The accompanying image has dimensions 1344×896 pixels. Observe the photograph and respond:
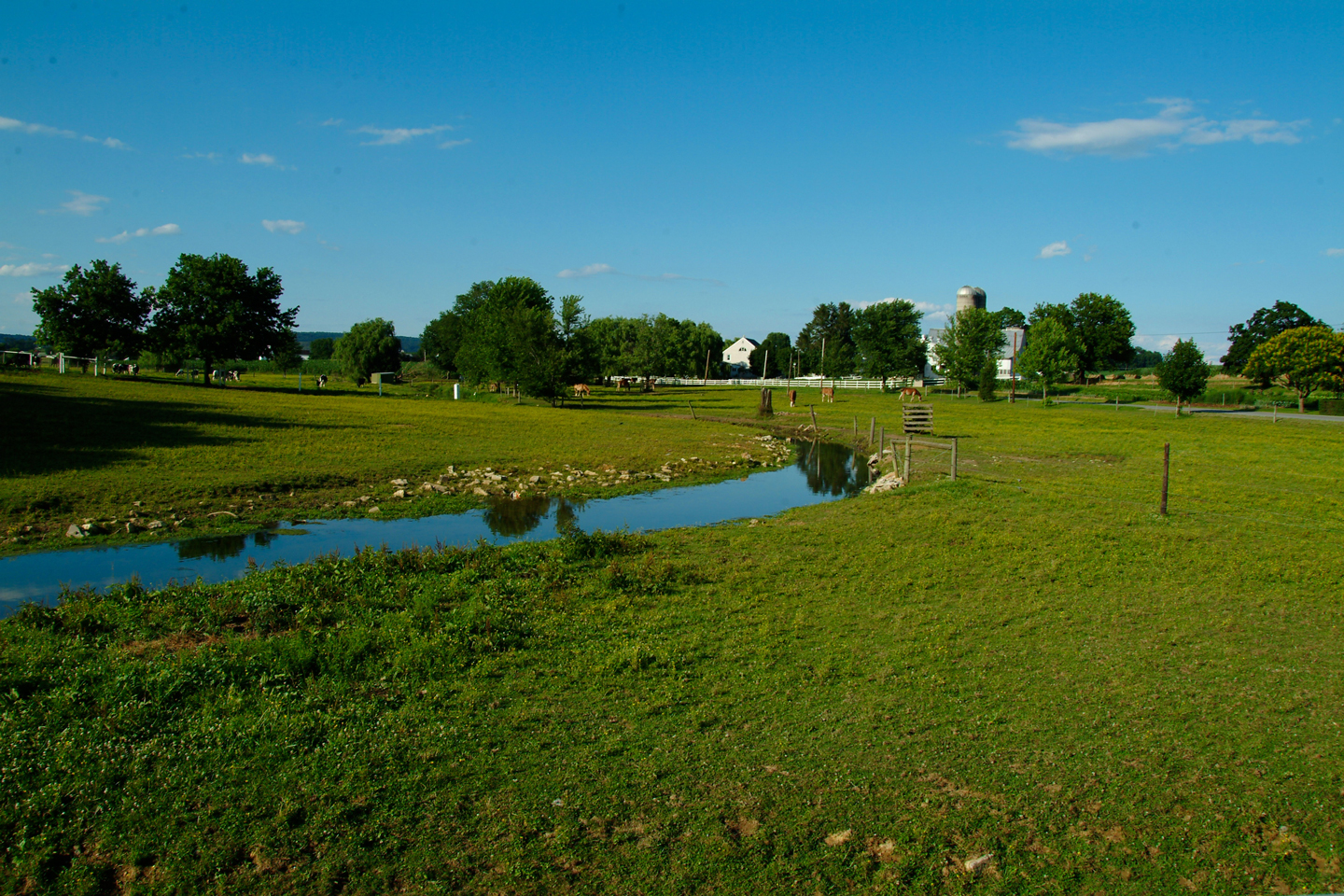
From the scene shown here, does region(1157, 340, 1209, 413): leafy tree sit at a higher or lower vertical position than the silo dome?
lower

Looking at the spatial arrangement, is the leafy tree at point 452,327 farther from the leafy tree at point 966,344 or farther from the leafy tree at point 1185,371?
the leafy tree at point 1185,371

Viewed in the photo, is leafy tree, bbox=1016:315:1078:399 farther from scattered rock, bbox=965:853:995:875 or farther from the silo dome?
scattered rock, bbox=965:853:995:875

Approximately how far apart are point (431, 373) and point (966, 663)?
318ft

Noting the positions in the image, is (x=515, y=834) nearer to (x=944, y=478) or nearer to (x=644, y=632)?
(x=644, y=632)

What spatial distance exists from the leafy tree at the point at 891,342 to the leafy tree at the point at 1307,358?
126 ft

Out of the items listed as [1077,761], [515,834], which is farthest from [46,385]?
[1077,761]

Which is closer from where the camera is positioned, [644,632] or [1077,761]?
[1077,761]

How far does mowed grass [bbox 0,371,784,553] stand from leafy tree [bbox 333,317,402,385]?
6650cm

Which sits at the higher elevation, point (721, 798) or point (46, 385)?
point (46, 385)

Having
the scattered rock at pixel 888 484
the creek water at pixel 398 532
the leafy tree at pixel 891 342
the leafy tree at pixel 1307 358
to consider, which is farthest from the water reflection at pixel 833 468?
the leafy tree at pixel 891 342

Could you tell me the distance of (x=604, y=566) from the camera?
12766 millimetres

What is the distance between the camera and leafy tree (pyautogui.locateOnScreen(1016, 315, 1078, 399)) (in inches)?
2847

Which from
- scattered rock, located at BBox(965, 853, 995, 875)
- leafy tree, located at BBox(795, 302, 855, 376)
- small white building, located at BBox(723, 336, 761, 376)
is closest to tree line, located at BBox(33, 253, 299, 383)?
scattered rock, located at BBox(965, 853, 995, 875)

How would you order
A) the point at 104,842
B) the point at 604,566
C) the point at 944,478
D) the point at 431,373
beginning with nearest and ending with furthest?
1. the point at 104,842
2. the point at 604,566
3. the point at 944,478
4. the point at 431,373
